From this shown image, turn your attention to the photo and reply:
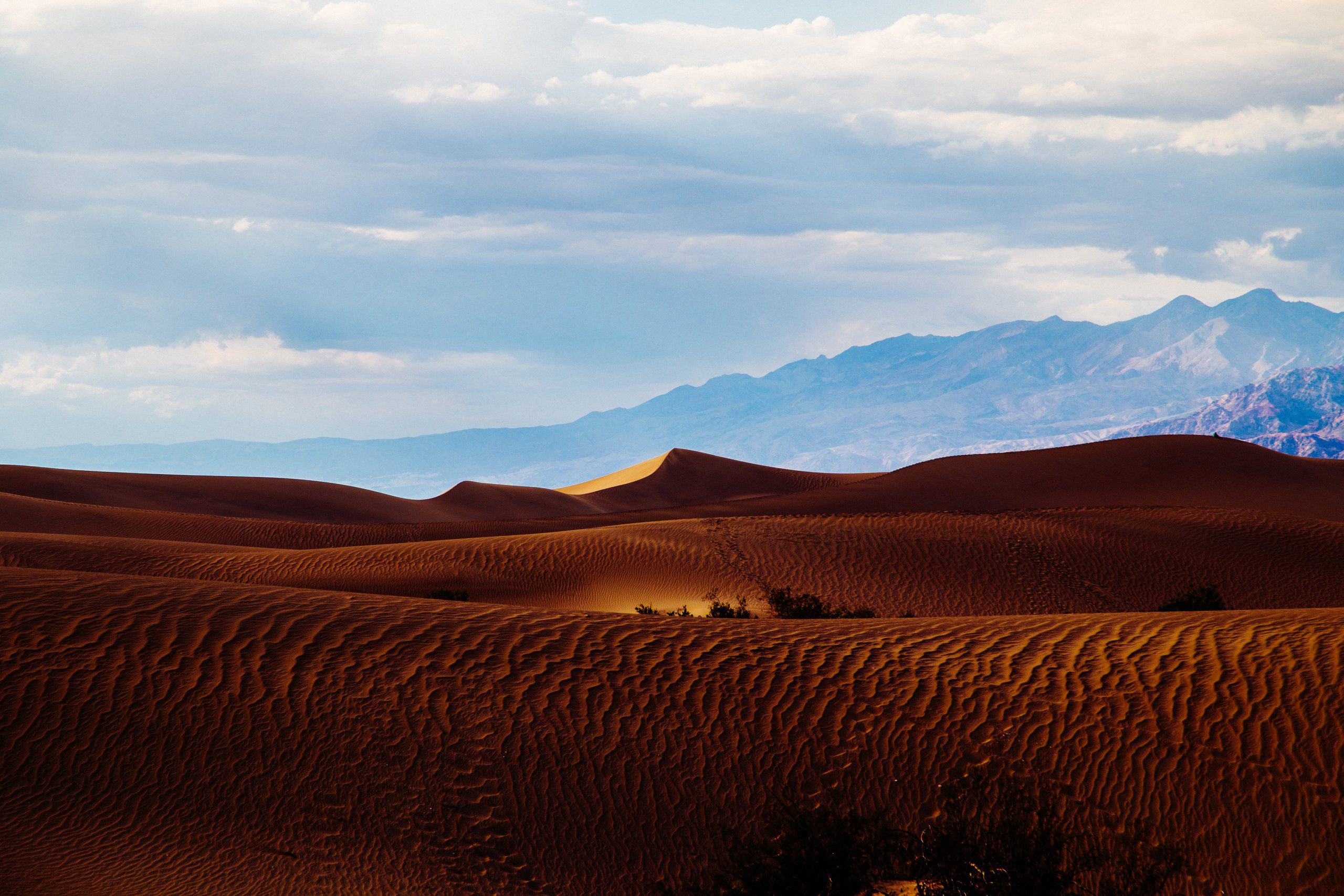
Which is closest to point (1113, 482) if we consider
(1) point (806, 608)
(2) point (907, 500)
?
(2) point (907, 500)

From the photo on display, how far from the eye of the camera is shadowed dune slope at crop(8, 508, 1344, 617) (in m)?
21.7

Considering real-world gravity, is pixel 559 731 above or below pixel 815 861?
above

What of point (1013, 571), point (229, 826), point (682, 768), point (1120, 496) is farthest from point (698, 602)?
point (1120, 496)

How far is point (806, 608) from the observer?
18.1 meters

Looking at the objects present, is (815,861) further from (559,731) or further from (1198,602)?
(1198,602)

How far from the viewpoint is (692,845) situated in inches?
310

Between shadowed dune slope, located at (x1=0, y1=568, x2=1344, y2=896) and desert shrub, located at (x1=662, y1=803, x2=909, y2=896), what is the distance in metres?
1.57

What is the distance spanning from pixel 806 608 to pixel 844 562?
20.0 ft

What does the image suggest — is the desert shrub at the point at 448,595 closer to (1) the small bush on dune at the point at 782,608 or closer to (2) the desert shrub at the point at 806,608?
(1) the small bush on dune at the point at 782,608

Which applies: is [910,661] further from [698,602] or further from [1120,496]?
[1120,496]

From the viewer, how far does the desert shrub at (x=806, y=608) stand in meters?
17.6

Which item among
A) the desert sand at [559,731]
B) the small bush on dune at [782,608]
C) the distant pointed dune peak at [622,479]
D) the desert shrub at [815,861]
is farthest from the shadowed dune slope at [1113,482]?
the desert shrub at [815,861]

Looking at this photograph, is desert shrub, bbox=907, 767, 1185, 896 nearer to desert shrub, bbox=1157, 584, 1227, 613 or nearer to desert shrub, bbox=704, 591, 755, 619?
desert shrub, bbox=704, 591, 755, 619

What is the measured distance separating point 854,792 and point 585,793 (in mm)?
2192
